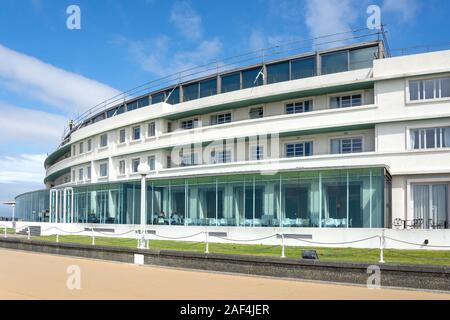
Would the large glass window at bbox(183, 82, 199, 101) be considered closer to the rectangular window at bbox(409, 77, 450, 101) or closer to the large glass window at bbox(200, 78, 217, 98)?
the large glass window at bbox(200, 78, 217, 98)

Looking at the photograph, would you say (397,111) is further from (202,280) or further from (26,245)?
(26,245)

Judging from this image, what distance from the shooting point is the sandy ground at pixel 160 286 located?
38.1ft

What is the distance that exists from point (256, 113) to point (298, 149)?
4.65m

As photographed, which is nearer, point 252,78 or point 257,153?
point 257,153

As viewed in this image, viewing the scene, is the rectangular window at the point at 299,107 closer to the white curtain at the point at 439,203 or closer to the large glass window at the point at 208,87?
the large glass window at the point at 208,87

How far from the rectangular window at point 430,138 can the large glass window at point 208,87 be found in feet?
55.6

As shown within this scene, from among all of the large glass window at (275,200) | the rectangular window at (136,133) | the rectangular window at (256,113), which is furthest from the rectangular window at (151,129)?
the rectangular window at (256,113)

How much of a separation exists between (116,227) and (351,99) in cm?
1844

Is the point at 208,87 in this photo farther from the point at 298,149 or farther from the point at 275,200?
the point at 275,200

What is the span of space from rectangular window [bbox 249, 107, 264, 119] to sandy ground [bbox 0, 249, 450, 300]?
21033 millimetres

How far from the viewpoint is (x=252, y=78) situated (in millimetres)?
37750

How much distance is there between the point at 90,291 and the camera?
483 inches

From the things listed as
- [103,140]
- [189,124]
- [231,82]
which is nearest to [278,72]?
[231,82]
